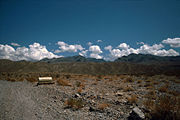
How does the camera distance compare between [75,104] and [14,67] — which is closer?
[75,104]

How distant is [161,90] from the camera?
1023cm

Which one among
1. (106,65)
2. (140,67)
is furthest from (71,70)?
(140,67)

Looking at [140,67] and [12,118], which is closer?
[12,118]

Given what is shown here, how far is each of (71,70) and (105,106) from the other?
15604 cm

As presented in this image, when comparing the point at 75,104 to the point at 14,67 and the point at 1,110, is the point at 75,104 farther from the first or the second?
the point at 14,67

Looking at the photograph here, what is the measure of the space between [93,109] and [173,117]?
363 centimetres

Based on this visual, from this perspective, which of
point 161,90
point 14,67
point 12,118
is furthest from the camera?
point 14,67

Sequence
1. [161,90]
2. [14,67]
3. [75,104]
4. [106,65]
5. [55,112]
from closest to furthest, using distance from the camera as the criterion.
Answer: [55,112] < [75,104] < [161,90] < [14,67] < [106,65]

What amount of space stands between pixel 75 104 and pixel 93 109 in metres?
1.22

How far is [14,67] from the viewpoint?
467 ft

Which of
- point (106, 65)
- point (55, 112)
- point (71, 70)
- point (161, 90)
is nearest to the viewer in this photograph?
point (55, 112)

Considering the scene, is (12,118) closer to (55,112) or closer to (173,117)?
(55,112)

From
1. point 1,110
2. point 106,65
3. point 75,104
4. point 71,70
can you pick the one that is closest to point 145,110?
point 75,104

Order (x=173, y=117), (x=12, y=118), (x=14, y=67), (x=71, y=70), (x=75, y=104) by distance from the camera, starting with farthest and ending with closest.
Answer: (x=71, y=70)
(x=14, y=67)
(x=75, y=104)
(x=12, y=118)
(x=173, y=117)
